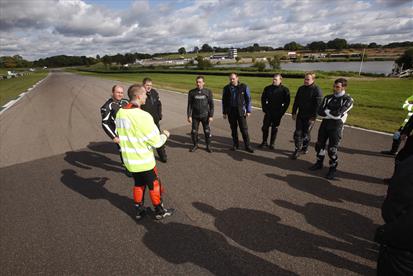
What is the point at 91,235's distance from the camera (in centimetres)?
365

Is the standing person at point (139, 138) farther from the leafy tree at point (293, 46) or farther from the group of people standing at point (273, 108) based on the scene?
the leafy tree at point (293, 46)

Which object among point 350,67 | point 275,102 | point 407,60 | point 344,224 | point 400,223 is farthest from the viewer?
point 350,67

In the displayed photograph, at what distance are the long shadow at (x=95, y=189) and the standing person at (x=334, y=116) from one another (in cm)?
404

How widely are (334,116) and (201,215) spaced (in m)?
3.26

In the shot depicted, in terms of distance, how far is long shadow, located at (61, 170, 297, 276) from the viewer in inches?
116

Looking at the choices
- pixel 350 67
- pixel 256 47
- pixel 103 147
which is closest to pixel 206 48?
pixel 256 47

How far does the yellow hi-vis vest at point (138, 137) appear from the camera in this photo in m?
3.20

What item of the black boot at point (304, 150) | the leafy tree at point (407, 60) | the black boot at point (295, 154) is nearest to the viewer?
the black boot at point (295, 154)

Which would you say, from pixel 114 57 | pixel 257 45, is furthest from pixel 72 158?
pixel 257 45

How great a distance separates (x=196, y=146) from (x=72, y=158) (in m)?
3.48

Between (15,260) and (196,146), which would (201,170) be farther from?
(15,260)

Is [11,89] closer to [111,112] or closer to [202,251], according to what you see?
[111,112]

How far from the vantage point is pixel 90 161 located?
260 inches

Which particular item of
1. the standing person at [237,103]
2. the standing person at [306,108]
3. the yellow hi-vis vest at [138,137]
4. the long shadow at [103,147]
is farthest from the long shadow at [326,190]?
the long shadow at [103,147]
